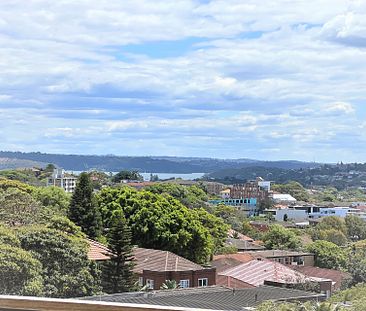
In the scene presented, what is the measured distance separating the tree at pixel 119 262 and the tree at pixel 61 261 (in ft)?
0.33

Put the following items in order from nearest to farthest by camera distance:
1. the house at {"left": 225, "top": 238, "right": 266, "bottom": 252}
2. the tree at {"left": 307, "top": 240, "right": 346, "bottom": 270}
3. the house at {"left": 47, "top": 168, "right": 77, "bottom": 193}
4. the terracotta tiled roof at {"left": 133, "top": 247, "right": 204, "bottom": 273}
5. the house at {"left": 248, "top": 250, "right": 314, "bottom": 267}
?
the tree at {"left": 307, "top": 240, "right": 346, "bottom": 270}, the house at {"left": 248, "top": 250, "right": 314, "bottom": 267}, the terracotta tiled roof at {"left": 133, "top": 247, "right": 204, "bottom": 273}, the house at {"left": 47, "top": 168, "right": 77, "bottom": 193}, the house at {"left": 225, "top": 238, "right": 266, "bottom": 252}

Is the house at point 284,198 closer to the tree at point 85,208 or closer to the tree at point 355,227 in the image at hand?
the tree at point 355,227

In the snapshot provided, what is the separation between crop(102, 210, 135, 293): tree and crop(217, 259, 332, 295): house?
45cm

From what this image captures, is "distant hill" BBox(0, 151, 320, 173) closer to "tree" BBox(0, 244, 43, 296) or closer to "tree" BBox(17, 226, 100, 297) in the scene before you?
"tree" BBox(17, 226, 100, 297)

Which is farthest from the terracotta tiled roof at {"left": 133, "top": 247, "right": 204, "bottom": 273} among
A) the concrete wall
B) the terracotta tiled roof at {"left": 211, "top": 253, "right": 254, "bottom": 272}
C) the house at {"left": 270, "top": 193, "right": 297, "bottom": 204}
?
the concrete wall

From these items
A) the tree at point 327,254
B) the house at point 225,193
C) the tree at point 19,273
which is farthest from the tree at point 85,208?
the tree at point 327,254

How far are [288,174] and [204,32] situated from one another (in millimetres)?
753

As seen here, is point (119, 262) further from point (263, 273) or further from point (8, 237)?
point (263, 273)

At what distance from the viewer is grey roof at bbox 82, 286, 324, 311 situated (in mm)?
2324

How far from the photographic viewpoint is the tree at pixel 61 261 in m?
2.88

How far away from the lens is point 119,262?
334 cm

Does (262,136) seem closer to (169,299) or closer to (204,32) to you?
(204,32)

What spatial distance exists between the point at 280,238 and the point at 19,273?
6.07ft

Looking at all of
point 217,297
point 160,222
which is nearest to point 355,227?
point 217,297
